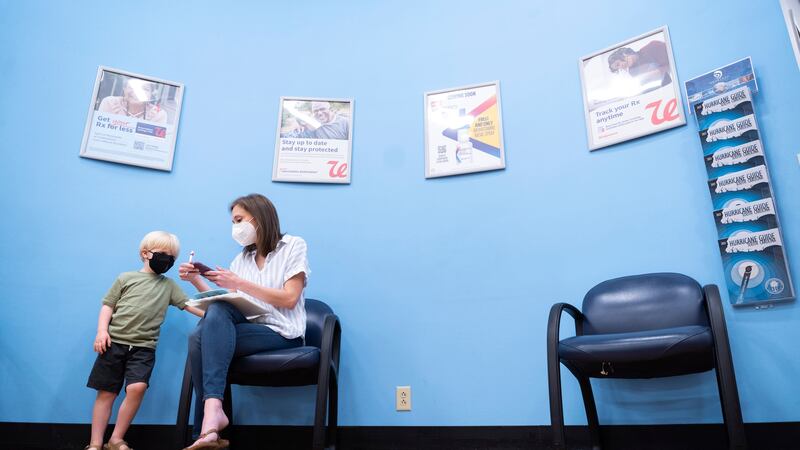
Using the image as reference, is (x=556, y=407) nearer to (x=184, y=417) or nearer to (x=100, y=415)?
(x=184, y=417)

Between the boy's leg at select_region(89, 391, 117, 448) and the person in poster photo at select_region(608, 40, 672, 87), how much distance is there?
2.95 metres

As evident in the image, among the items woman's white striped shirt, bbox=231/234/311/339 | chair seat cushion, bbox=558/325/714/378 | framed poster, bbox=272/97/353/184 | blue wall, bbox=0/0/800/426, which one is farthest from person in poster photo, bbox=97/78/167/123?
chair seat cushion, bbox=558/325/714/378

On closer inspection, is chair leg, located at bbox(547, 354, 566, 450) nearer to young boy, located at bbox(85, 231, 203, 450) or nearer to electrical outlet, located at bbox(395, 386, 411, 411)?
electrical outlet, located at bbox(395, 386, 411, 411)

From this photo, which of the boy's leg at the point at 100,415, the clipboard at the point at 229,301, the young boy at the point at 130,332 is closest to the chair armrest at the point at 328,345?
the clipboard at the point at 229,301

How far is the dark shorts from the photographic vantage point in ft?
7.14

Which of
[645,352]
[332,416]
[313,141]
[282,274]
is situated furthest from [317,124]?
[645,352]

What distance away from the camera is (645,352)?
5.15 feet

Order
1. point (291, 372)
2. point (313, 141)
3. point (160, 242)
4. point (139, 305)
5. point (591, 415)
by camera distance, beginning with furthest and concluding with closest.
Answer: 1. point (313, 141)
2. point (160, 242)
3. point (139, 305)
4. point (591, 415)
5. point (291, 372)

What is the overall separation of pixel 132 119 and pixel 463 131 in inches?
74.2

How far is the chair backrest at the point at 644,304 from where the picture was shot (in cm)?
190

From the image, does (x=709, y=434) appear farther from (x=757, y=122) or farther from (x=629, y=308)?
(x=757, y=122)

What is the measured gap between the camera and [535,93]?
267 cm

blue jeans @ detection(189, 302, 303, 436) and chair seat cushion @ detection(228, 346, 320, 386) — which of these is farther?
chair seat cushion @ detection(228, 346, 320, 386)

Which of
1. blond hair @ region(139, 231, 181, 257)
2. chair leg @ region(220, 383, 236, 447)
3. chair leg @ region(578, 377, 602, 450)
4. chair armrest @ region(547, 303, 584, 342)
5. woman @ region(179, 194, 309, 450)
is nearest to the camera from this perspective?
woman @ region(179, 194, 309, 450)
